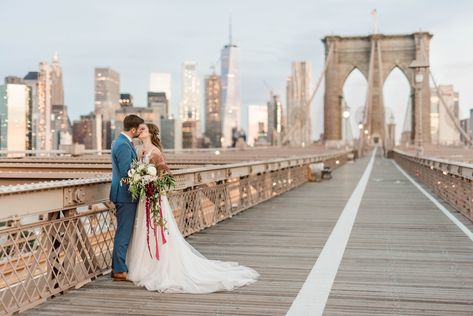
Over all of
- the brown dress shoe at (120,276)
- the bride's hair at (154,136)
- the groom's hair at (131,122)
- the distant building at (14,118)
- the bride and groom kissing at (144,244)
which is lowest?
the brown dress shoe at (120,276)

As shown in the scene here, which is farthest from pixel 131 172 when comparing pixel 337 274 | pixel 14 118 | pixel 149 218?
pixel 14 118

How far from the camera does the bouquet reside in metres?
6.89

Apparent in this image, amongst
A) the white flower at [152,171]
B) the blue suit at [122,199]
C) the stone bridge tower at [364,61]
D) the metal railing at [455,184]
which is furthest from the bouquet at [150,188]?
the stone bridge tower at [364,61]

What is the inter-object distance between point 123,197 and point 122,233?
1.32 ft

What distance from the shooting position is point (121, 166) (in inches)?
280

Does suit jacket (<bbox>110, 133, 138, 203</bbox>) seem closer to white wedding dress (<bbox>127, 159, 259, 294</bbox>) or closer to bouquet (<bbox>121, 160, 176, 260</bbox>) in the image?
bouquet (<bbox>121, 160, 176, 260</bbox>)

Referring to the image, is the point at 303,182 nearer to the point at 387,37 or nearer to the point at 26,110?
the point at 387,37

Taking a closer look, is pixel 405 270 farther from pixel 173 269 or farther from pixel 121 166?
pixel 121 166

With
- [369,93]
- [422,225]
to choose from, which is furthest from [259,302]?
[369,93]

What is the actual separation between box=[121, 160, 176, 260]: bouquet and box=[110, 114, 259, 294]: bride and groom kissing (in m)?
0.08

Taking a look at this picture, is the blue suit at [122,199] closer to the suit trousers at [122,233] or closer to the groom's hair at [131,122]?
the suit trousers at [122,233]

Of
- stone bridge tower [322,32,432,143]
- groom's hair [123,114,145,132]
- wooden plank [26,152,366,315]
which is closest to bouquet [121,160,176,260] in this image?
groom's hair [123,114,145,132]

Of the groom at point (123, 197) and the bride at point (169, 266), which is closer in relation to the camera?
the bride at point (169, 266)

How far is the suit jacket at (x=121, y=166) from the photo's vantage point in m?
7.13
